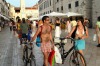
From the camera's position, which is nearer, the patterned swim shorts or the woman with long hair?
the patterned swim shorts

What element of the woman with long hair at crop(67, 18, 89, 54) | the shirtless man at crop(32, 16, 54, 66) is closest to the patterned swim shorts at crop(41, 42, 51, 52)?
the shirtless man at crop(32, 16, 54, 66)

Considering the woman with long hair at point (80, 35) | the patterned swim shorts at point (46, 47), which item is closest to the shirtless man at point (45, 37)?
the patterned swim shorts at point (46, 47)

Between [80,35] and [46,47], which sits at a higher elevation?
[80,35]

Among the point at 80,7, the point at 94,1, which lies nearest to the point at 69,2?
the point at 80,7

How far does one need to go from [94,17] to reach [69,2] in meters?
11.0

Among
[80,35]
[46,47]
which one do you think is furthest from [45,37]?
[80,35]

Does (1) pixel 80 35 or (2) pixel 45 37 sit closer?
(2) pixel 45 37

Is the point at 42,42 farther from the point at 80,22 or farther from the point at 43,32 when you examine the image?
the point at 80,22

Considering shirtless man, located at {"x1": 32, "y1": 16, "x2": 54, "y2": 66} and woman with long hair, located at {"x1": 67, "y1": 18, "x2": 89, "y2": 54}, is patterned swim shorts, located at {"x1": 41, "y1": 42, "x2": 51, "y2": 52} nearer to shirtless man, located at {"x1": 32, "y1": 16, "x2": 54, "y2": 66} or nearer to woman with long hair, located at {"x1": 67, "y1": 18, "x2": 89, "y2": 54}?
shirtless man, located at {"x1": 32, "y1": 16, "x2": 54, "y2": 66}

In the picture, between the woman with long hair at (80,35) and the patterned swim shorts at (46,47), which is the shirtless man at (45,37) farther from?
the woman with long hair at (80,35)

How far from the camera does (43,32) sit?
7055mm

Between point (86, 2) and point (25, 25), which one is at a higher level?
point (86, 2)

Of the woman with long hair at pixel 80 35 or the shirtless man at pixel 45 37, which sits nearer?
the shirtless man at pixel 45 37

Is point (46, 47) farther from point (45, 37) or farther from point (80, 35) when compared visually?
point (80, 35)
